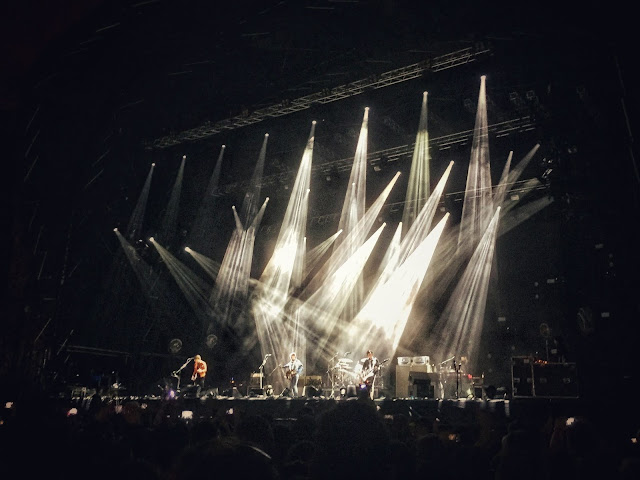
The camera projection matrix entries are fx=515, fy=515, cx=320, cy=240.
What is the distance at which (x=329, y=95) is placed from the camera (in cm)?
1402

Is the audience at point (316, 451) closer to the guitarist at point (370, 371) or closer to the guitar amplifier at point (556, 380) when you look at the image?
the guitar amplifier at point (556, 380)

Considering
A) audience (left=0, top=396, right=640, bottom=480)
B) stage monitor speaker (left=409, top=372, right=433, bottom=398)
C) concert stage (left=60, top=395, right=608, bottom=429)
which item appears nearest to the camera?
audience (left=0, top=396, right=640, bottom=480)

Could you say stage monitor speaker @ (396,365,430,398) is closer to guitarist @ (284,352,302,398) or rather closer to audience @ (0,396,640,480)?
guitarist @ (284,352,302,398)

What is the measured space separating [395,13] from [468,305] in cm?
980

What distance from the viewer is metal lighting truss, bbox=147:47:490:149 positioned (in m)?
12.4

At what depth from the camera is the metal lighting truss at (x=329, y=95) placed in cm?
1236

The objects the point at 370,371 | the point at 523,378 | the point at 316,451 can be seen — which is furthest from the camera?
the point at 370,371

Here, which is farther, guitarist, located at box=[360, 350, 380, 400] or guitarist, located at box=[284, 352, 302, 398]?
guitarist, located at box=[284, 352, 302, 398]

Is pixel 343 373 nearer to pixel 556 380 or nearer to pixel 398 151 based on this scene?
pixel 398 151

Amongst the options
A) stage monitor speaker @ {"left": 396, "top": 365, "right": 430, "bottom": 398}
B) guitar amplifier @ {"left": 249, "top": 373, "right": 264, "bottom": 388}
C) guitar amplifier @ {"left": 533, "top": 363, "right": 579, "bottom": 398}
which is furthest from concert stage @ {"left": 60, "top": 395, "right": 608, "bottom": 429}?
stage monitor speaker @ {"left": 396, "top": 365, "right": 430, "bottom": 398}

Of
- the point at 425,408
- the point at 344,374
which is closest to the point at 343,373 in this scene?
the point at 344,374

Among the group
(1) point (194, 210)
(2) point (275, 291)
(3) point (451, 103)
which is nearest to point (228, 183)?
(1) point (194, 210)

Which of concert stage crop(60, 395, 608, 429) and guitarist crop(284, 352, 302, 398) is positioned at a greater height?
guitarist crop(284, 352, 302, 398)

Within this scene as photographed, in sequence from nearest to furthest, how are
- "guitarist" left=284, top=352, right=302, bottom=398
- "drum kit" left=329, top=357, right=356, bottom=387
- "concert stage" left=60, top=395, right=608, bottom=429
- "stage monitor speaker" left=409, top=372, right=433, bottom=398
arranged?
"concert stage" left=60, top=395, right=608, bottom=429, "stage monitor speaker" left=409, top=372, right=433, bottom=398, "guitarist" left=284, top=352, right=302, bottom=398, "drum kit" left=329, top=357, right=356, bottom=387
